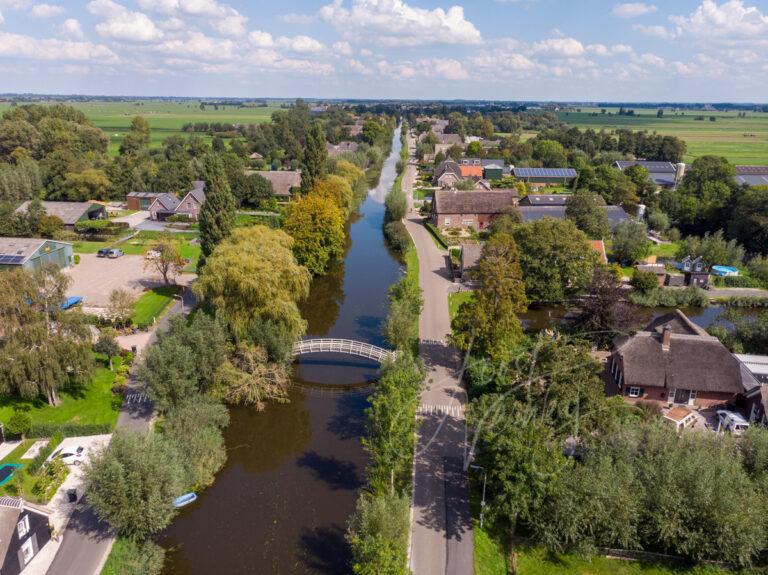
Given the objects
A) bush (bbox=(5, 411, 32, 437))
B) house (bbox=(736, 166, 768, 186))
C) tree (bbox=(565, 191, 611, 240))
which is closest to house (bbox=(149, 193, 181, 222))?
bush (bbox=(5, 411, 32, 437))

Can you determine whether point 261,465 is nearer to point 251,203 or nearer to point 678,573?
point 678,573

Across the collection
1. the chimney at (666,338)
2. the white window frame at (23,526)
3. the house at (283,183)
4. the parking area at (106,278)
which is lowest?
the white window frame at (23,526)

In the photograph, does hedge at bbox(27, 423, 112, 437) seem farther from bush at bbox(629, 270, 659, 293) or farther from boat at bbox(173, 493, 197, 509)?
bush at bbox(629, 270, 659, 293)

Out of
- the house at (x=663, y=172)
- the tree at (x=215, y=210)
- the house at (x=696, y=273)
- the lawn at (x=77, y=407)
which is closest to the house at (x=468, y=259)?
the house at (x=696, y=273)

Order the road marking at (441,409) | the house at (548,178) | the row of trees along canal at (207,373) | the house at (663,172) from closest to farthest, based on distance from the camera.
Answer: the row of trees along canal at (207,373) < the road marking at (441,409) < the house at (663,172) < the house at (548,178)

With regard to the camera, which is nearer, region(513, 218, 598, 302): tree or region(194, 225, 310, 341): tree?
region(194, 225, 310, 341): tree

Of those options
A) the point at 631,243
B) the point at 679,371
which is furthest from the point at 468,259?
the point at 679,371

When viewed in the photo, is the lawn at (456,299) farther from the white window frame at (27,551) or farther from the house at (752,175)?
the house at (752,175)
